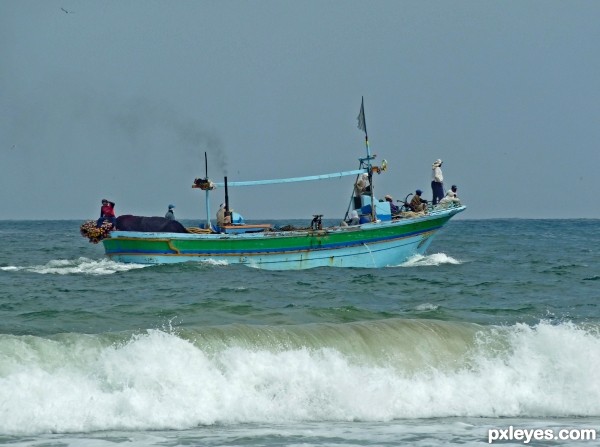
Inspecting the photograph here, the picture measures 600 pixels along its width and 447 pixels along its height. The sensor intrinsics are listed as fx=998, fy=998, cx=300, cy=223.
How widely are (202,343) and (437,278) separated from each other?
13.7 metres

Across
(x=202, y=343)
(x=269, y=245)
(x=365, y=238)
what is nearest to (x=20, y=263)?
(x=269, y=245)

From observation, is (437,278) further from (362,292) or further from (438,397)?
(438,397)

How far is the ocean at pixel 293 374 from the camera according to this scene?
12258 millimetres

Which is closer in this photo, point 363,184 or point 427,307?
point 427,307

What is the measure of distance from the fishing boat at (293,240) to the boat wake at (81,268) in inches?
14.4

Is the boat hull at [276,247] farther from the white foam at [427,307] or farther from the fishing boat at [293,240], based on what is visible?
the white foam at [427,307]

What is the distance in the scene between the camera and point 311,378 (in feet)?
46.5

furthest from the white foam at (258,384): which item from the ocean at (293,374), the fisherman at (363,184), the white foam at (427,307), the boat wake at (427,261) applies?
the boat wake at (427,261)

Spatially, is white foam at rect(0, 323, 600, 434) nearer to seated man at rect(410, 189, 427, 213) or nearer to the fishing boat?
the fishing boat

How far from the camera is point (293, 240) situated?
30.0 m

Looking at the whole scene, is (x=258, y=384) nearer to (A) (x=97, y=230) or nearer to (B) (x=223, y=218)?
(B) (x=223, y=218)

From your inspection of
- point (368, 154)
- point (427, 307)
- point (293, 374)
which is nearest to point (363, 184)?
point (368, 154)

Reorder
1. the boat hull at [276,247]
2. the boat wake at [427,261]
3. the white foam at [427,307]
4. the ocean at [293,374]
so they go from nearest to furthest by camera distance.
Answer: the ocean at [293,374], the white foam at [427,307], the boat hull at [276,247], the boat wake at [427,261]

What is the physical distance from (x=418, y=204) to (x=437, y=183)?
0.91 metres
